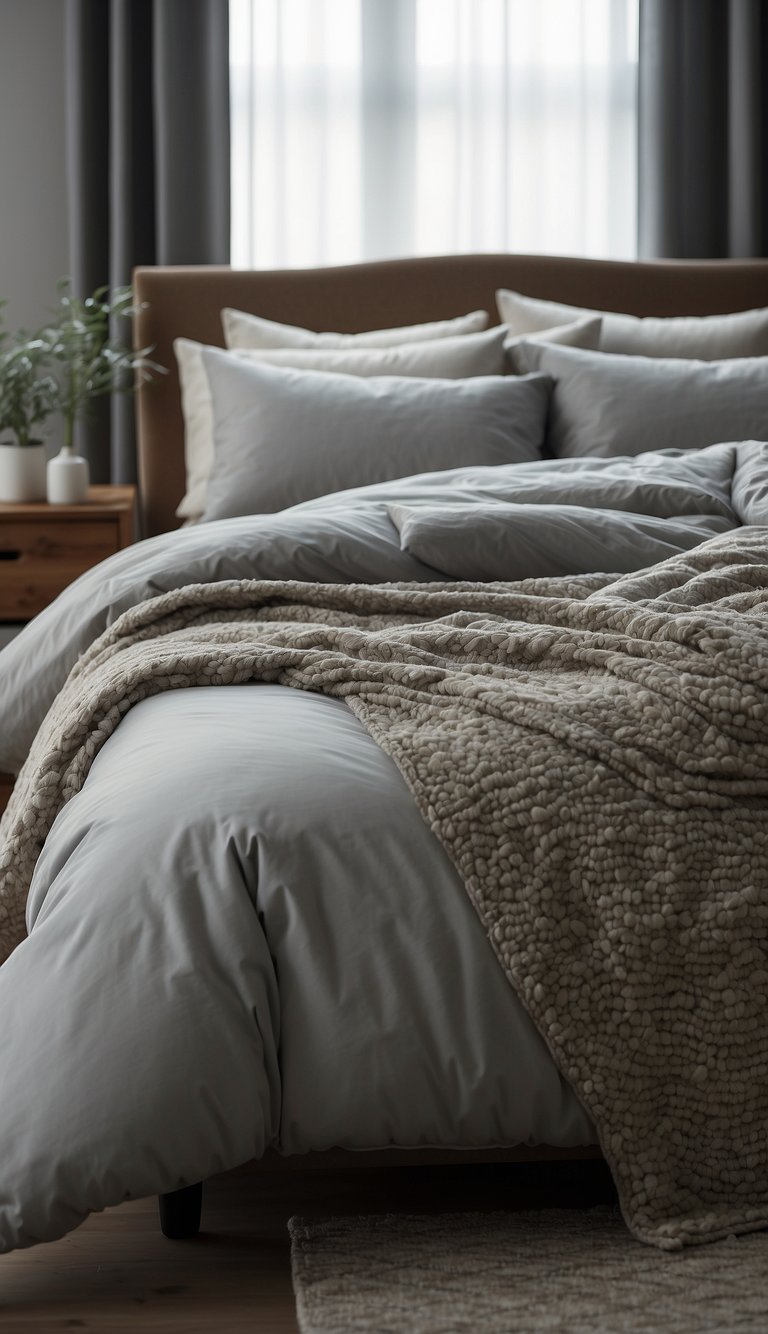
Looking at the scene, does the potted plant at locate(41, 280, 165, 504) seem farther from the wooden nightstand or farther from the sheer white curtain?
the sheer white curtain

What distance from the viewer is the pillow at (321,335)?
10.9 ft

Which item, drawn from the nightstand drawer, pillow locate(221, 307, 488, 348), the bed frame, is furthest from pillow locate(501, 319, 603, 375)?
the nightstand drawer

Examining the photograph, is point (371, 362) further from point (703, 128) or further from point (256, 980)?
point (256, 980)

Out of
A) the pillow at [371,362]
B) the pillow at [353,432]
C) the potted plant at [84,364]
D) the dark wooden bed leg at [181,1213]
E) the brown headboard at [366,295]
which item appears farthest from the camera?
the brown headboard at [366,295]

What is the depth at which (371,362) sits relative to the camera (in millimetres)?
3195

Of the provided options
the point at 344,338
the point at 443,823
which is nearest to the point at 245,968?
the point at 443,823

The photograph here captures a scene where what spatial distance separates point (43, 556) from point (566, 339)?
1.33 meters

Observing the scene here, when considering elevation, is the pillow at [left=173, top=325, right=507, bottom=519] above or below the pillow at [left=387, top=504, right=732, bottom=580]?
above

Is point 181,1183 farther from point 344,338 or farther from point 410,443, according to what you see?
point 344,338

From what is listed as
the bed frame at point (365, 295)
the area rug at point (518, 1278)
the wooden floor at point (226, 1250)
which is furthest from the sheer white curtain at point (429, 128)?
the area rug at point (518, 1278)

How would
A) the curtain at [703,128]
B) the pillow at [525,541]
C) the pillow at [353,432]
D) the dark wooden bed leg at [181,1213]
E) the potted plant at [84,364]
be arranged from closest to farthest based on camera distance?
the dark wooden bed leg at [181,1213] < the pillow at [525,541] < the pillow at [353,432] < the potted plant at [84,364] < the curtain at [703,128]

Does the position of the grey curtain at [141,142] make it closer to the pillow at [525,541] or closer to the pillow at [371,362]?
the pillow at [371,362]

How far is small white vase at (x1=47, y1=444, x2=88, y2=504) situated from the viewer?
327 centimetres

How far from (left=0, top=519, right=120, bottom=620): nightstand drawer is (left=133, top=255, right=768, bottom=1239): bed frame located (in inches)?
13.2
